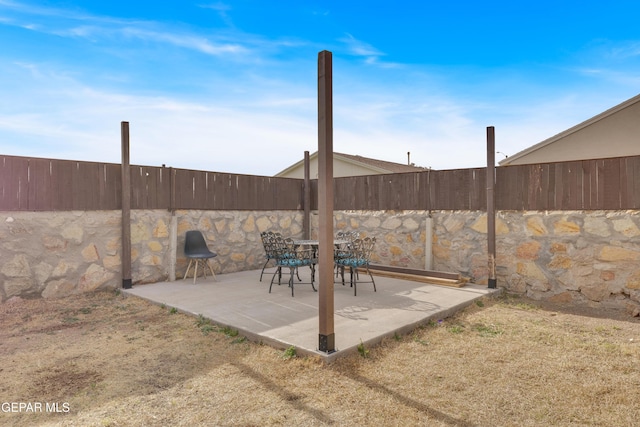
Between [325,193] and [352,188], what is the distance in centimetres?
426

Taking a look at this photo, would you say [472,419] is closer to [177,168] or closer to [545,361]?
[545,361]

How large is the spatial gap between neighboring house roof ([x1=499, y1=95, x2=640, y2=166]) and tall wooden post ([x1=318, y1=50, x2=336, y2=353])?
7832mm

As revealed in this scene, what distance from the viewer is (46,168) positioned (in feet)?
15.5

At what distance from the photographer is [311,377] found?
2619 millimetres

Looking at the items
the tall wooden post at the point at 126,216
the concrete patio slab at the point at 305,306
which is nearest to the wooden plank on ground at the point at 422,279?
the concrete patio slab at the point at 305,306

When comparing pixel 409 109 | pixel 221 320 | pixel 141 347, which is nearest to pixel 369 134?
pixel 409 109

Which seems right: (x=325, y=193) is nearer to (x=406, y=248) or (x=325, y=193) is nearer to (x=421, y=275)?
(x=421, y=275)

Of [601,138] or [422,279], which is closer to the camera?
[422,279]

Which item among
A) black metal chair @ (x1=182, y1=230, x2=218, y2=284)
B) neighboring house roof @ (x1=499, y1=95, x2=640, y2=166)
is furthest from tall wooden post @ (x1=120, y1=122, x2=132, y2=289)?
neighboring house roof @ (x1=499, y1=95, x2=640, y2=166)

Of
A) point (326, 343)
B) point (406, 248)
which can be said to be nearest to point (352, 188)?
point (406, 248)

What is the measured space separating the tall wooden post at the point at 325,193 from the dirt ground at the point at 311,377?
11.4 inches

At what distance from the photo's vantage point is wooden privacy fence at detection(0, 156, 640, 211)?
14.9 feet

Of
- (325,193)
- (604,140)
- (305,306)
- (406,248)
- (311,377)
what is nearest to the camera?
(311,377)

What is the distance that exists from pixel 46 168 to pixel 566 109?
967 centimetres
